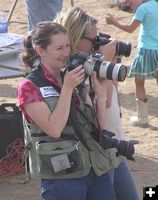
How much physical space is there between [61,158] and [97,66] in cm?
45

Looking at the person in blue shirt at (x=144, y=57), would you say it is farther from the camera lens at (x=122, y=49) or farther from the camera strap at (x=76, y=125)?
the camera strap at (x=76, y=125)

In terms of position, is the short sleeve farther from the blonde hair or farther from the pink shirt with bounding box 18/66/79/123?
the blonde hair

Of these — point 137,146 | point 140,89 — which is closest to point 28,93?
point 137,146

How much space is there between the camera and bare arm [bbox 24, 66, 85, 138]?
8.98 ft

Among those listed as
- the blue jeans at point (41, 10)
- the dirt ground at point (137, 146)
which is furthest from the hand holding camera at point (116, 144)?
the blue jeans at point (41, 10)

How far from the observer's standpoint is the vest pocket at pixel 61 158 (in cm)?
279

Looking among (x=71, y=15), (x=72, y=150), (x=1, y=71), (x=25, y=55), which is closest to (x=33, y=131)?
(x=72, y=150)

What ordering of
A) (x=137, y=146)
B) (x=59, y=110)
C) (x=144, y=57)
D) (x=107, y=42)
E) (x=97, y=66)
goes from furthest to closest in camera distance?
(x=144, y=57)
(x=137, y=146)
(x=107, y=42)
(x=97, y=66)
(x=59, y=110)

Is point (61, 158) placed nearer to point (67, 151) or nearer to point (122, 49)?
point (67, 151)

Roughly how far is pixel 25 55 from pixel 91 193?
728 millimetres

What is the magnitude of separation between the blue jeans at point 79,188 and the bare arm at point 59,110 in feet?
0.77

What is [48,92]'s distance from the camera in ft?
9.18

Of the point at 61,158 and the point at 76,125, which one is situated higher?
the point at 76,125

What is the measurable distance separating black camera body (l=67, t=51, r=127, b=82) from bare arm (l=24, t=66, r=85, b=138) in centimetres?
4
